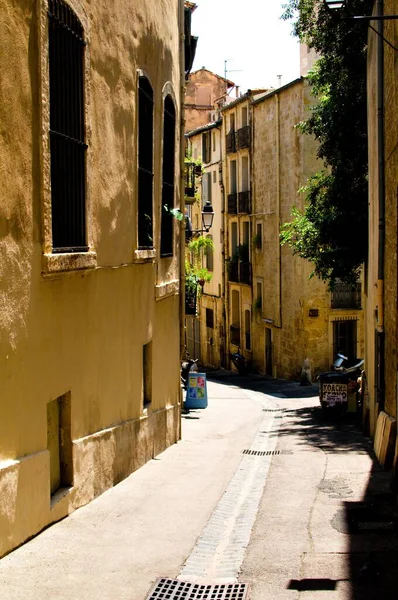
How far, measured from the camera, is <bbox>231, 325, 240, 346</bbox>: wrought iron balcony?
39531 mm

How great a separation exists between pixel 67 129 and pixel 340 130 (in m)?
13.0

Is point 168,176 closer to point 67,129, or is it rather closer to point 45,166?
point 67,129

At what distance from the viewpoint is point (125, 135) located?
10180mm

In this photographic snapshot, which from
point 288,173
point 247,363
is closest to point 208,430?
point 288,173

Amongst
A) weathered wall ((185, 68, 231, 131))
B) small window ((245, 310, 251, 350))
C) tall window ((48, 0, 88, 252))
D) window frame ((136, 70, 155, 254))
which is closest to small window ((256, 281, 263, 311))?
small window ((245, 310, 251, 350))

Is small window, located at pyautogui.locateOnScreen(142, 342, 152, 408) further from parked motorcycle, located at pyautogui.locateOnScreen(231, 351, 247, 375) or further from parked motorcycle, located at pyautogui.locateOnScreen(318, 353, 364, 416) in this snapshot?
parked motorcycle, located at pyautogui.locateOnScreen(231, 351, 247, 375)

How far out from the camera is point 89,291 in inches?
339

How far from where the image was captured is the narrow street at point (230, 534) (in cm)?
607

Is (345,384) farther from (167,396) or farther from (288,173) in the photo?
(288,173)

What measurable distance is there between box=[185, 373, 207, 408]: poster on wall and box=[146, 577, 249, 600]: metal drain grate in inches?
598

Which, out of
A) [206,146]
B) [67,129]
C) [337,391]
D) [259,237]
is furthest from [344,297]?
[67,129]

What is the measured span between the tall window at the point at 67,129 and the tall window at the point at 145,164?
295 cm

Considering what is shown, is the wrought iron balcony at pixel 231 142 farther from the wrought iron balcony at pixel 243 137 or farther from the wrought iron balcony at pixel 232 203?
the wrought iron balcony at pixel 232 203

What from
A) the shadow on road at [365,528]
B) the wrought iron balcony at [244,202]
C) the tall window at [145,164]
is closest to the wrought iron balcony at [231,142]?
the wrought iron balcony at [244,202]
